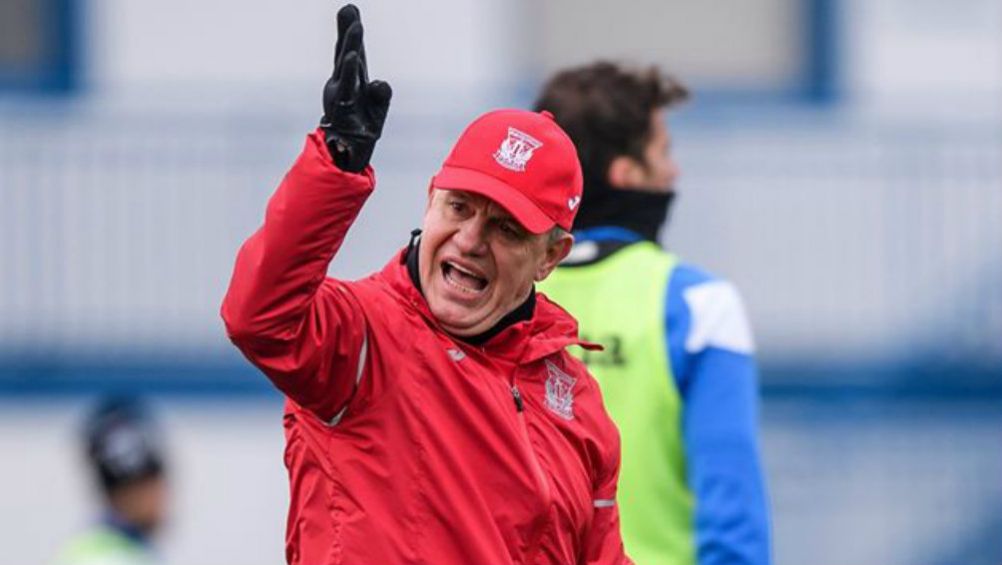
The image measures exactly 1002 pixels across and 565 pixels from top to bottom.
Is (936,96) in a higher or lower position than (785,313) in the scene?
higher

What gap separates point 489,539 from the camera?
4.20 m

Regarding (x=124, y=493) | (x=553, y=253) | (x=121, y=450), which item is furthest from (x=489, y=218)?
(x=121, y=450)

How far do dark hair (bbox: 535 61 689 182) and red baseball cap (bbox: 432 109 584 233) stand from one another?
41.9 inches

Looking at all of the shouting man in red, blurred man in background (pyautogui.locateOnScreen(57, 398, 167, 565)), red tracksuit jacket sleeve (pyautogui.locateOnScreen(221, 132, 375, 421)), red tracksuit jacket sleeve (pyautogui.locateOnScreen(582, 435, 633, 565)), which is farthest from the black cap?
red tracksuit jacket sleeve (pyautogui.locateOnScreen(221, 132, 375, 421))

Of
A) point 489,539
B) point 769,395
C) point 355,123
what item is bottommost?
point 769,395

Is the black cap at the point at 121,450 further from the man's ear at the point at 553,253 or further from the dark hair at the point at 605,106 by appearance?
the man's ear at the point at 553,253

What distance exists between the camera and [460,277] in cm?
432

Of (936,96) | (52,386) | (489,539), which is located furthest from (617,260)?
(936,96)

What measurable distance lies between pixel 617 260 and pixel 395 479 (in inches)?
59.7

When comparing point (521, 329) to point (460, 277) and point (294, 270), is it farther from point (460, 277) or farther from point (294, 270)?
point (294, 270)

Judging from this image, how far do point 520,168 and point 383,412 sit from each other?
522 millimetres

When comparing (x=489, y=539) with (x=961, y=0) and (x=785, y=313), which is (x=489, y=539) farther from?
(x=961, y=0)

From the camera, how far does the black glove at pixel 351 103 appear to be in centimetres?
389

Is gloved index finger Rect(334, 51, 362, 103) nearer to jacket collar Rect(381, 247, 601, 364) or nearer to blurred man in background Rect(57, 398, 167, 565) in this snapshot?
jacket collar Rect(381, 247, 601, 364)
